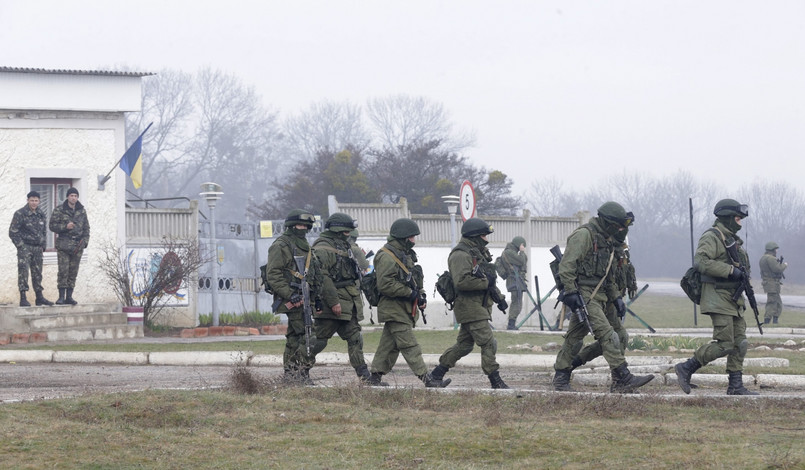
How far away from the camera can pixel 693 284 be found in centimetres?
1019

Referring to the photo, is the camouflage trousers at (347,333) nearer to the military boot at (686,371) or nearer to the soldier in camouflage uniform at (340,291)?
the soldier in camouflage uniform at (340,291)

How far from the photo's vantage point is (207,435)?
7266mm

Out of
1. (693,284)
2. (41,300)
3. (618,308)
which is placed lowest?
(41,300)

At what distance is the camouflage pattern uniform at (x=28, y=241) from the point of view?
61.4 feet

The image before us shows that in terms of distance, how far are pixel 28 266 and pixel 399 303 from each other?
10.7 meters

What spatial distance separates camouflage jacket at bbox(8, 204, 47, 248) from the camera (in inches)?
736

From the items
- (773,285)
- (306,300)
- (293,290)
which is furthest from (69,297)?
(773,285)

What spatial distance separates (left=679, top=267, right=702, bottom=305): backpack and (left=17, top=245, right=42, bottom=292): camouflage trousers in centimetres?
1256

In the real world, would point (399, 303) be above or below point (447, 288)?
below

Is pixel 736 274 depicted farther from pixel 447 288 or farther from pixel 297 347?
pixel 297 347

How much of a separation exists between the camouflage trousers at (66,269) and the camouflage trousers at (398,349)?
1046cm

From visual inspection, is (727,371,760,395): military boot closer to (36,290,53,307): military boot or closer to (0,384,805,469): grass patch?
(0,384,805,469): grass patch

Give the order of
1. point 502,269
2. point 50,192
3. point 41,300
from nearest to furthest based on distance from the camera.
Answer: point 41,300 < point 50,192 < point 502,269

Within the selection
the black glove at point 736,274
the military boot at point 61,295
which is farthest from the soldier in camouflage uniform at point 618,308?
the military boot at point 61,295
